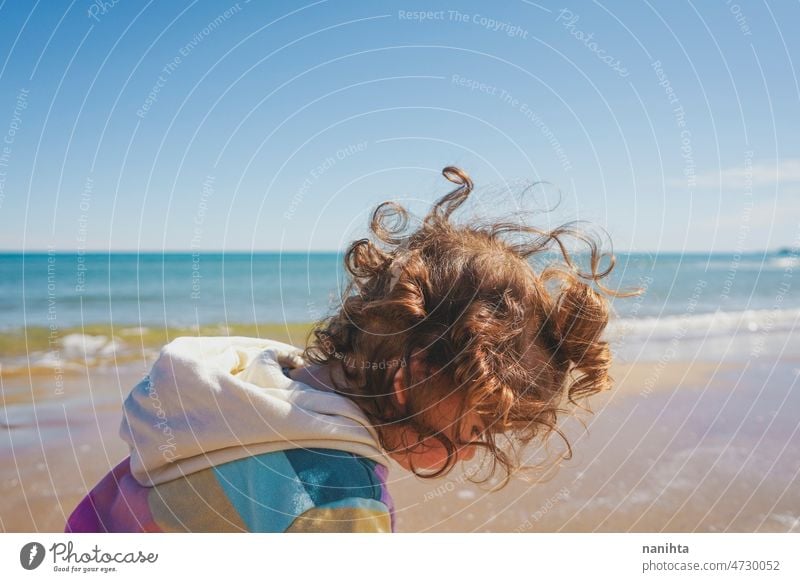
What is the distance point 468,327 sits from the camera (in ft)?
4.37

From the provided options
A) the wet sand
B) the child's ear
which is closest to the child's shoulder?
the child's ear

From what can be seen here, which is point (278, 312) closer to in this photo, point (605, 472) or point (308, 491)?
point (605, 472)

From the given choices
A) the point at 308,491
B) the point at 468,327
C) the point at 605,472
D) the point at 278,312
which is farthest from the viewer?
the point at 278,312

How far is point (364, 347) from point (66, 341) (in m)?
4.37

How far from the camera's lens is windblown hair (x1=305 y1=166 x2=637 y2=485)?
1348 millimetres

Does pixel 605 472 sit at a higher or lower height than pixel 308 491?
lower

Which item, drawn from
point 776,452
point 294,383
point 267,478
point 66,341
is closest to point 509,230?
point 294,383

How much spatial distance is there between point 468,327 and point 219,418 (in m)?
0.45

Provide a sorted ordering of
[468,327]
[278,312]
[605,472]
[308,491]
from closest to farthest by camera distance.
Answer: [308,491] → [468,327] → [605,472] → [278,312]

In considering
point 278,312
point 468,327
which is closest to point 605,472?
point 468,327

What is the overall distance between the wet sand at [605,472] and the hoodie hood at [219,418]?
2.86ft

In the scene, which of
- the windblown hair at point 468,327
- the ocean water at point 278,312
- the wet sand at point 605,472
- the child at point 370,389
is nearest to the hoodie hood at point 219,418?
the child at point 370,389

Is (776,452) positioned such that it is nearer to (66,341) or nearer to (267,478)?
(267,478)

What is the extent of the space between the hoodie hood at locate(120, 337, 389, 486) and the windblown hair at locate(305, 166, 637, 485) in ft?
0.40
